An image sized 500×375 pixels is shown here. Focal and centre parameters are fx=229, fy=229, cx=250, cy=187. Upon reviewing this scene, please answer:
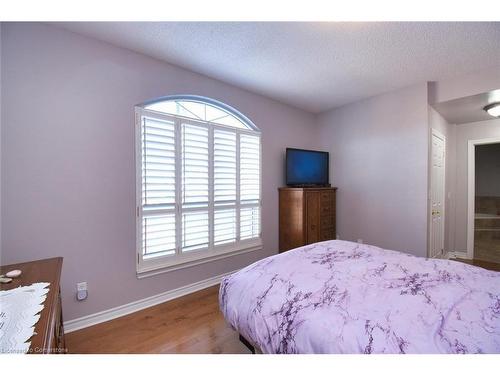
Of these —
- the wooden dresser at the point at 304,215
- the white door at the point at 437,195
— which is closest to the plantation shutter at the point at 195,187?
the wooden dresser at the point at 304,215

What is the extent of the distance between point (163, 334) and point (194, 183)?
56.2 inches

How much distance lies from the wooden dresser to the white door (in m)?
1.27

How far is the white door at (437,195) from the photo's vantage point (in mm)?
3062

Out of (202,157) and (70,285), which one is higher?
(202,157)

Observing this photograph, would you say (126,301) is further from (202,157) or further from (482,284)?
(482,284)

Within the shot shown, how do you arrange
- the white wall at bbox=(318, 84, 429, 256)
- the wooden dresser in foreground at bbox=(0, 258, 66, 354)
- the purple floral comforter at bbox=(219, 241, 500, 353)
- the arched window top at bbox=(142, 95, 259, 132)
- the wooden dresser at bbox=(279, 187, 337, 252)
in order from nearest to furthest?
1. the wooden dresser in foreground at bbox=(0, 258, 66, 354)
2. the purple floral comforter at bbox=(219, 241, 500, 353)
3. the arched window top at bbox=(142, 95, 259, 132)
4. the white wall at bbox=(318, 84, 429, 256)
5. the wooden dresser at bbox=(279, 187, 337, 252)

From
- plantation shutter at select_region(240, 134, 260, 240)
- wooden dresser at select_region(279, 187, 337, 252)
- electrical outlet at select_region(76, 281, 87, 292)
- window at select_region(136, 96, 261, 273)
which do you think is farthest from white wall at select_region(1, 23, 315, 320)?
wooden dresser at select_region(279, 187, 337, 252)

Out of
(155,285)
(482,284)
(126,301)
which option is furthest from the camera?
(155,285)

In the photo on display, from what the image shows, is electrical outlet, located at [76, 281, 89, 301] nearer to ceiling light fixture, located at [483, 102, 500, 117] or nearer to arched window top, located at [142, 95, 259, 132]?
arched window top, located at [142, 95, 259, 132]

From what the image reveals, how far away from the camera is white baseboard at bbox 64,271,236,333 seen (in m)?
1.89

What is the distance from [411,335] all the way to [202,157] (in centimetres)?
229

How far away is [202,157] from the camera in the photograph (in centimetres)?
263

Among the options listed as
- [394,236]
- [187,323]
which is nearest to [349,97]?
[394,236]

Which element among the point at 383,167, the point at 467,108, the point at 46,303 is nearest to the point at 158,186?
the point at 46,303
